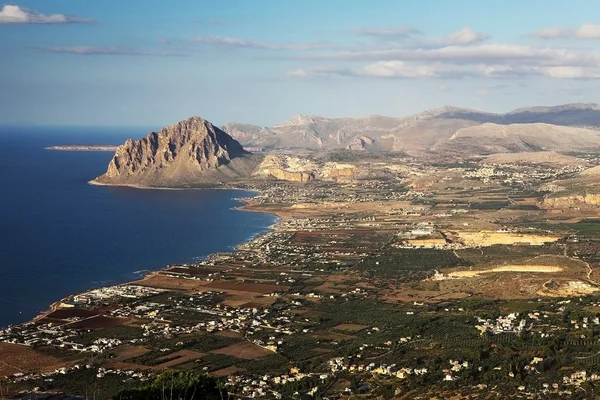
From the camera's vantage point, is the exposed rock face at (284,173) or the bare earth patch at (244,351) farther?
the exposed rock face at (284,173)

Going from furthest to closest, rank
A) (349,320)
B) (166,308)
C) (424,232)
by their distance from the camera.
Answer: (424,232)
(166,308)
(349,320)

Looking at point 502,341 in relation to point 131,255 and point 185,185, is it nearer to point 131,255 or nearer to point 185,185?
point 131,255

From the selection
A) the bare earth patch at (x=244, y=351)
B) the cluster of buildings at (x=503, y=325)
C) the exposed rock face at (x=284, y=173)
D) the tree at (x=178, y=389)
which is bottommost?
the bare earth patch at (x=244, y=351)

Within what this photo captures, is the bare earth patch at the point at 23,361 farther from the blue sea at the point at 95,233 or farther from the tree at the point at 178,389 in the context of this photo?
the tree at the point at 178,389

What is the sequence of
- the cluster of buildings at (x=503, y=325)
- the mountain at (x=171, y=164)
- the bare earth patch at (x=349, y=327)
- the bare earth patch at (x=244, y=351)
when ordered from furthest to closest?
the mountain at (x=171, y=164), the bare earth patch at (x=349, y=327), the cluster of buildings at (x=503, y=325), the bare earth patch at (x=244, y=351)

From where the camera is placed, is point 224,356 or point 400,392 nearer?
point 400,392

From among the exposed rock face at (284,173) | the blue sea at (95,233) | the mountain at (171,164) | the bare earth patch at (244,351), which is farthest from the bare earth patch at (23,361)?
the exposed rock face at (284,173)

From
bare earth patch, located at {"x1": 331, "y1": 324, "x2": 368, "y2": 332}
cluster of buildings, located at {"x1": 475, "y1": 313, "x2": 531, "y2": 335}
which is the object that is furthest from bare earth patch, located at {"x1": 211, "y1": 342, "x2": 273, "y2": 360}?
→ cluster of buildings, located at {"x1": 475, "y1": 313, "x2": 531, "y2": 335}

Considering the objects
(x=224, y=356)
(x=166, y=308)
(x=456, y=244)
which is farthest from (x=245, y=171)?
(x=224, y=356)
